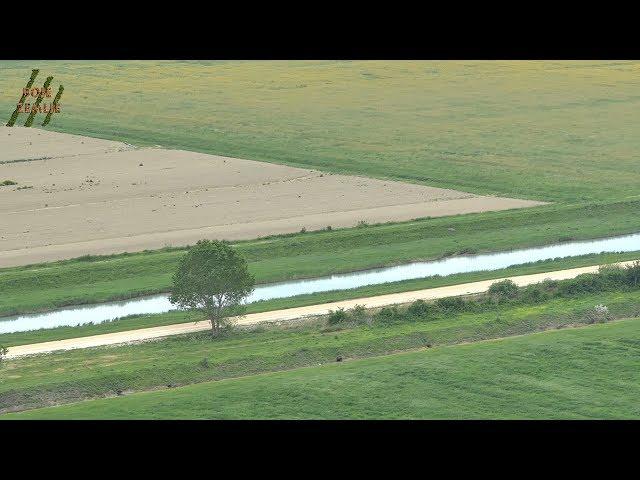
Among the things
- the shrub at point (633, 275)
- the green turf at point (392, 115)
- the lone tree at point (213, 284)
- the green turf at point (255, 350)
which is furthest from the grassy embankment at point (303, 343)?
the green turf at point (392, 115)

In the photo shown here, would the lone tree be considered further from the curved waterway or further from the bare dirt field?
the bare dirt field

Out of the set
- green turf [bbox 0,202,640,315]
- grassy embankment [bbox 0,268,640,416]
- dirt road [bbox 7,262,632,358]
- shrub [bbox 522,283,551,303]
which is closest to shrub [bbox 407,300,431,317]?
grassy embankment [bbox 0,268,640,416]

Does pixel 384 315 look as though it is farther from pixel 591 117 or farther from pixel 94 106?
pixel 94 106

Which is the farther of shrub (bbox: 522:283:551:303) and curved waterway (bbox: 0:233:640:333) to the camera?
shrub (bbox: 522:283:551:303)

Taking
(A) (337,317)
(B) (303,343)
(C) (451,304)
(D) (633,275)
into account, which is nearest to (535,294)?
(C) (451,304)

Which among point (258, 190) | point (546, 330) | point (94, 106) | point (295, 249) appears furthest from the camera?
A: point (94, 106)

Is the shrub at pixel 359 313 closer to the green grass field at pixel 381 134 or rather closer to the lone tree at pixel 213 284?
the lone tree at pixel 213 284

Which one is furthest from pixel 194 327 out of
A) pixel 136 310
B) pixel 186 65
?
pixel 186 65
